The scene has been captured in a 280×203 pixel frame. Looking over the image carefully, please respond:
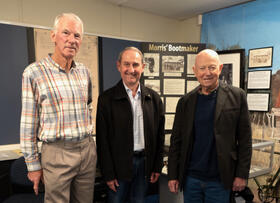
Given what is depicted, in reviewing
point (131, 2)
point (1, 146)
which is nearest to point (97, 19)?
point (131, 2)

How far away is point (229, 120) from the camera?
132 centimetres

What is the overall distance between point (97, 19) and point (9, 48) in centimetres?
118

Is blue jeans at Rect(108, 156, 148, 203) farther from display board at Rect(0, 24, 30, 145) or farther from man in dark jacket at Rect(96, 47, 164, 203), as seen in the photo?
display board at Rect(0, 24, 30, 145)

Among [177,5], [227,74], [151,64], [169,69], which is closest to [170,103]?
[169,69]

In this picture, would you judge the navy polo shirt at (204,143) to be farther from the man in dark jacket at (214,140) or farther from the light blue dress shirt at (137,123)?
the light blue dress shirt at (137,123)

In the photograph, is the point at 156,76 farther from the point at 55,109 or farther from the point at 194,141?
the point at 55,109

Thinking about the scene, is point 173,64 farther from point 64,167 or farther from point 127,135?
point 64,167

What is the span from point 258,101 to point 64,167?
8.38 ft

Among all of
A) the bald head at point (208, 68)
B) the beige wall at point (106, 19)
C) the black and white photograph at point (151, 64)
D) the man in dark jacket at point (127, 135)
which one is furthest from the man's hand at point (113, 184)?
the beige wall at point (106, 19)

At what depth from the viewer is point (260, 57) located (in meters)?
2.76

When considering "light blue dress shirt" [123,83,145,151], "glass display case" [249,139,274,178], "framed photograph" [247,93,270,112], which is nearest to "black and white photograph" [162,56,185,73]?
"framed photograph" [247,93,270,112]

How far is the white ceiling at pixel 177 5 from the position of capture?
9.55 feet

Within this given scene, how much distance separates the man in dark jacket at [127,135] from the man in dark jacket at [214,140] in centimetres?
26

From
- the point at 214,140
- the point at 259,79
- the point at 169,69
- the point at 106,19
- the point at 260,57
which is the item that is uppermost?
the point at 106,19
